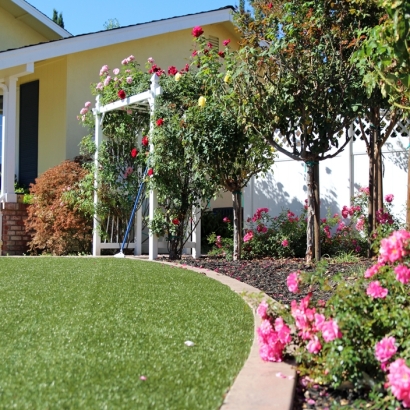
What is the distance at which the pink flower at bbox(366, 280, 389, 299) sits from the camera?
276cm

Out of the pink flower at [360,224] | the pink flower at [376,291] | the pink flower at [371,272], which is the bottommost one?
the pink flower at [376,291]

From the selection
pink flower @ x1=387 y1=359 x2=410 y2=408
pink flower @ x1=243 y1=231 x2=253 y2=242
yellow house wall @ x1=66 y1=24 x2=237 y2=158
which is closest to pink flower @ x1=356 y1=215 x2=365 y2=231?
pink flower @ x1=243 y1=231 x2=253 y2=242

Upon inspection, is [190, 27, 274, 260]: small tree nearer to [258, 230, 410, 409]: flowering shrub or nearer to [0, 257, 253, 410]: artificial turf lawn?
[0, 257, 253, 410]: artificial turf lawn

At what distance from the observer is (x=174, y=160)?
8.23 metres

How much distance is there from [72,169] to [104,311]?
634 centimetres

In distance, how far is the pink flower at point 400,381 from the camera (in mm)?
2197

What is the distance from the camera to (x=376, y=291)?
2766mm

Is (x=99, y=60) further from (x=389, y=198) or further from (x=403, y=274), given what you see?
(x=403, y=274)

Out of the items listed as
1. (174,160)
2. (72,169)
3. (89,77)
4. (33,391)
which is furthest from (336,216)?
(33,391)

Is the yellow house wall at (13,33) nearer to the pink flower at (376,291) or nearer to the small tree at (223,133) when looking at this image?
the small tree at (223,133)

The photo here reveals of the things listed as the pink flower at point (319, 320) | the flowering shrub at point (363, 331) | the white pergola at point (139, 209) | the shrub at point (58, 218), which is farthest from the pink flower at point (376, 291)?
the shrub at point (58, 218)

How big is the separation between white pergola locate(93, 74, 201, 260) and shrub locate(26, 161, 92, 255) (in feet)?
1.17

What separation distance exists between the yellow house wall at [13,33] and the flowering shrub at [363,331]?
11654 millimetres

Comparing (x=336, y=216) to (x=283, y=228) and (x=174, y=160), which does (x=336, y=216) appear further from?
(x=174, y=160)
